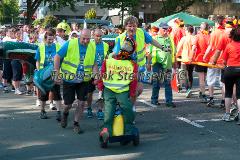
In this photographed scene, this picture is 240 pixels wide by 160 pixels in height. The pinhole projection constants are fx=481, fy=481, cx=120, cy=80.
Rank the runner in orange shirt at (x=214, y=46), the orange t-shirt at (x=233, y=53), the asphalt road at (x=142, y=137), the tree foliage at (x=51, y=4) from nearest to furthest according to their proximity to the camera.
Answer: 1. the asphalt road at (x=142, y=137)
2. the orange t-shirt at (x=233, y=53)
3. the runner in orange shirt at (x=214, y=46)
4. the tree foliage at (x=51, y=4)

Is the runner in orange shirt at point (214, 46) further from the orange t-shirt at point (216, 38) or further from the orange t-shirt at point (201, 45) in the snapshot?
the orange t-shirt at point (201, 45)

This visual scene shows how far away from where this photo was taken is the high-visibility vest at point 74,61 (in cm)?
814

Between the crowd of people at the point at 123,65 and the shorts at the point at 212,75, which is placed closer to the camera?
the crowd of people at the point at 123,65

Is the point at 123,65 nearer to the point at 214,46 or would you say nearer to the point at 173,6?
the point at 214,46

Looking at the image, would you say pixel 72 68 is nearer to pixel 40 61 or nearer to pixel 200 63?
pixel 40 61

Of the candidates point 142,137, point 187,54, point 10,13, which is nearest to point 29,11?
point 187,54

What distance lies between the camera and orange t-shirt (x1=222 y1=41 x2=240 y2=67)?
8.93 m

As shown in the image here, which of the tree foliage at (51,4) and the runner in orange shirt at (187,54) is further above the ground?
the tree foliage at (51,4)

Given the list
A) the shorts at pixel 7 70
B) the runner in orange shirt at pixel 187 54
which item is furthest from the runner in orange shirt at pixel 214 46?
the shorts at pixel 7 70

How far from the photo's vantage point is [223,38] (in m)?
9.70

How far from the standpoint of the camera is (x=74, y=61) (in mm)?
8203

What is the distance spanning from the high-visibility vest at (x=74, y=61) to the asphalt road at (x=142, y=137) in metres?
1.04

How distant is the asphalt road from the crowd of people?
0.31m

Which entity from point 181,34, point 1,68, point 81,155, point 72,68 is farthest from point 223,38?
point 1,68
